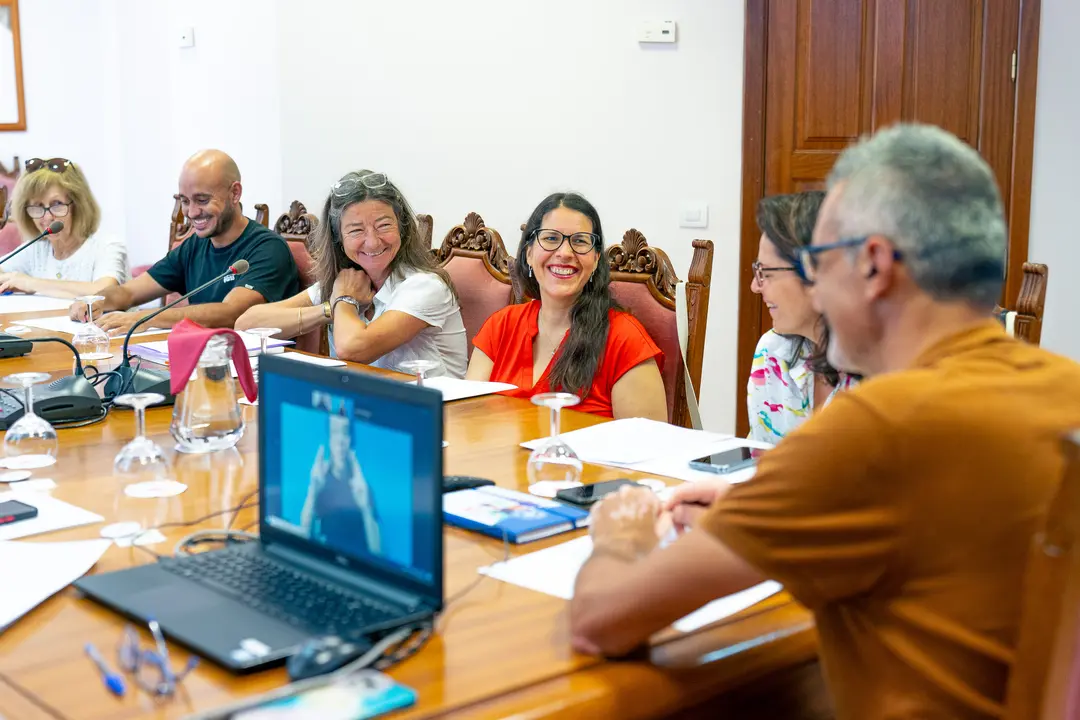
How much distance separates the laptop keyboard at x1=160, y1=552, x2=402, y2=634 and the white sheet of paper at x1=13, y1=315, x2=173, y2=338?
203 cm

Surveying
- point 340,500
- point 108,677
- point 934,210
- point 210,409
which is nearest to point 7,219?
point 210,409

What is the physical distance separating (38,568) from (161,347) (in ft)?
5.32

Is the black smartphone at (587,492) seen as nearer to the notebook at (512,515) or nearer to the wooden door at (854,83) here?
the notebook at (512,515)

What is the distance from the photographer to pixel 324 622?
1156mm

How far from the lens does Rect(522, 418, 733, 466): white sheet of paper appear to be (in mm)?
1888

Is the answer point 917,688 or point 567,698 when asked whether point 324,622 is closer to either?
point 567,698

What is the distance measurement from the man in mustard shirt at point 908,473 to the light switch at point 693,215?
309cm

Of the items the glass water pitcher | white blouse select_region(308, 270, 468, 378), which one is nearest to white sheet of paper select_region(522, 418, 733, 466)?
the glass water pitcher

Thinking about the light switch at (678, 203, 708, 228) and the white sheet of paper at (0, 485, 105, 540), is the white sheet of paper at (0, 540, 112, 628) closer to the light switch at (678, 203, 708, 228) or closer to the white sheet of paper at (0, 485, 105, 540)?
the white sheet of paper at (0, 485, 105, 540)

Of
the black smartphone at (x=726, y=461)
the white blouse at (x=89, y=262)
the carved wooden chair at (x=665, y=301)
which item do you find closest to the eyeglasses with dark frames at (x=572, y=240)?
the carved wooden chair at (x=665, y=301)

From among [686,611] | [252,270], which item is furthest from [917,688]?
[252,270]

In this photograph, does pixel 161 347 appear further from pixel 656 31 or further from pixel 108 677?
pixel 656 31

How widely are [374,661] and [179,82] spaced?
5706 mm

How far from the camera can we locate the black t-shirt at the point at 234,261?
3.78 metres
